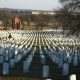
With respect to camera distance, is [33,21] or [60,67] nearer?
[60,67]

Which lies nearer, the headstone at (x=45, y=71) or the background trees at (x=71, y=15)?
the headstone at (x=45, y=71)

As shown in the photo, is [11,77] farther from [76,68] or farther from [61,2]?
[61,2]

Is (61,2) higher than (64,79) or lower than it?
higher

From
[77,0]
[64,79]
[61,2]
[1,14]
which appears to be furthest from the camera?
[1,14]

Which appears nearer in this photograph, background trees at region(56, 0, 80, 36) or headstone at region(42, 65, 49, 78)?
headstone at region(42, 65, 49, 78)

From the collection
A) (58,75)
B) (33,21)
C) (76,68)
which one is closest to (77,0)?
(76,68)

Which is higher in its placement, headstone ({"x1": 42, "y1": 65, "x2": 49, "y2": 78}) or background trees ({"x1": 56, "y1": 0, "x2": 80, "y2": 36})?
background trees ({"x1": 56, "y1": 0, "x2": 80, "y2": 36})

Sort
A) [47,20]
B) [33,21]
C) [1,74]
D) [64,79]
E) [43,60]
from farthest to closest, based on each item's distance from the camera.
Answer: [33,21], [47,20], [43,60], [1,74], [64,79]

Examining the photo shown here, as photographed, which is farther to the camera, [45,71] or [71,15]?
[71,15]

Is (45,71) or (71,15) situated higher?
(71,15)

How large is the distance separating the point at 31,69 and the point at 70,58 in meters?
3.39

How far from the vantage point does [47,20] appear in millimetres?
129500

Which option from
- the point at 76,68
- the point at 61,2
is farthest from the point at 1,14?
the point at 76,68

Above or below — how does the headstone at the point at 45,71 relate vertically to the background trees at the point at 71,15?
below
